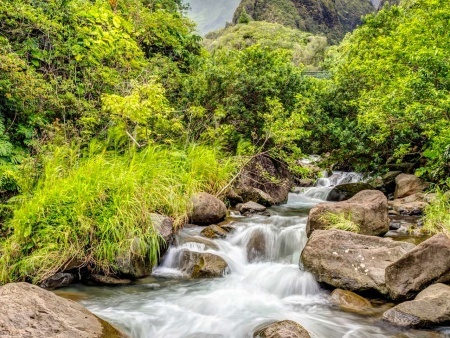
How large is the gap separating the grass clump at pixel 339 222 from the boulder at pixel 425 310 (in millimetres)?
2375

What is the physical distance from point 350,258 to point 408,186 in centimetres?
677

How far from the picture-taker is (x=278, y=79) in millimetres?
12359

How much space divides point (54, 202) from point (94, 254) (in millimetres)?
1184

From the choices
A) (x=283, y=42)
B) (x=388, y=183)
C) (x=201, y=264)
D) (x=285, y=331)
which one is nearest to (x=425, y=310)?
(x=285, y=331)

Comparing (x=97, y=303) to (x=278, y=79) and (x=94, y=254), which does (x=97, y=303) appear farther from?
(x=278, y=79)

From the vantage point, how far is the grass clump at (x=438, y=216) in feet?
26.5

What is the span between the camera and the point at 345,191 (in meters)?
13.3

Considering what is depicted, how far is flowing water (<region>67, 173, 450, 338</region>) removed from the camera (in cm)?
567

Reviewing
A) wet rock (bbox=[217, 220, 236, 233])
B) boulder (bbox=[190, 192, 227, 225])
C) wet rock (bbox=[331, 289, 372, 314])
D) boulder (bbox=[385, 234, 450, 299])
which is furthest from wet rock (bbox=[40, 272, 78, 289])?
boulder (bbox=[385, 234, 450, 299])

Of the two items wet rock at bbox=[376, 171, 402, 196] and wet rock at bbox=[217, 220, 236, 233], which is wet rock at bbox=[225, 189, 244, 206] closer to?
wet rock at bbox=[217, 220, 236, 233]

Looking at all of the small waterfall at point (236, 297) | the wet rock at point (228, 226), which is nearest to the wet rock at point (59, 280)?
the small waterfall at point (236, 297)

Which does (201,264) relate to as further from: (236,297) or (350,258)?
(350,258)

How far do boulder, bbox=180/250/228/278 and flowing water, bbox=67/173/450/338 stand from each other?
0.43 feet

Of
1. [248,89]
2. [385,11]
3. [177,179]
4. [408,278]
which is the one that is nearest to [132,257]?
[177,179]
